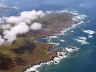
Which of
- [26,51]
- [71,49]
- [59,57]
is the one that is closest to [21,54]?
[26,51]

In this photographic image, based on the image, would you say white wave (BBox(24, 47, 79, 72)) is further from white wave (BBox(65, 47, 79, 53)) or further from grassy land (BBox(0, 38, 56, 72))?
grassy land (BBox(0, 38, 56, 72))

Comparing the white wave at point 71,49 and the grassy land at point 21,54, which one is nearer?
the grassy land at point 21,54

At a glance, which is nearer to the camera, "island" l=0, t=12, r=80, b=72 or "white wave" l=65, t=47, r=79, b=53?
"island" l=0, t=12, r=80, b=72

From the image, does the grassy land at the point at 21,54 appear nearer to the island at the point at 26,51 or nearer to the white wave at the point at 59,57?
the island at the point at 26,51

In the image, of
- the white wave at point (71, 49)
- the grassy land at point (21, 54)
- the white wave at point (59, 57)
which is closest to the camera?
the white wave at point (59, 57)

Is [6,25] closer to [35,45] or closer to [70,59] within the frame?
[35,45]

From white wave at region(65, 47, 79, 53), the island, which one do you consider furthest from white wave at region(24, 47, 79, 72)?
the island

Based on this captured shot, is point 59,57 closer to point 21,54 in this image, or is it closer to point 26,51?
point 26,51

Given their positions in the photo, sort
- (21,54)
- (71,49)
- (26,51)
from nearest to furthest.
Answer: (21,54)
(26,51)
(71,49)

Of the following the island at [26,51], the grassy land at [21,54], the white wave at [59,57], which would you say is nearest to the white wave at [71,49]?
the white wave at [59,57]

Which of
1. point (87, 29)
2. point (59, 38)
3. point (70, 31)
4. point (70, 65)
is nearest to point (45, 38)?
point (59, 38)

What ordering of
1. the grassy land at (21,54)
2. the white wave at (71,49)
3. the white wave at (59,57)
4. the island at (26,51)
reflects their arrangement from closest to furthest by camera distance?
the white wave at (59,57)
the grassy land at (21,54)
the island at (26,51)
the white wave at (71,49)
